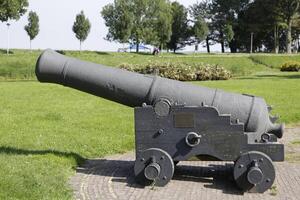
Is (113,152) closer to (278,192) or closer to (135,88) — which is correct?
(135,88)

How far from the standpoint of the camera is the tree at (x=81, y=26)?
65312 millimetres

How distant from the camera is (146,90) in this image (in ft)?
25.9

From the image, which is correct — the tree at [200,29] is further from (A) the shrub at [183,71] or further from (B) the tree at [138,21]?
(A) the shrub at [183,71]

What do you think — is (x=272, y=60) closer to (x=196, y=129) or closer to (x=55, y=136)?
(x=55, y=136)

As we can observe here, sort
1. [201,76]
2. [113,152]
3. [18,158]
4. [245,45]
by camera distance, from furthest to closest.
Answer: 1. [245,45]
2. [201,76]
3. [113,152]
4. [18,158]

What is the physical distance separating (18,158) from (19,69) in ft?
106

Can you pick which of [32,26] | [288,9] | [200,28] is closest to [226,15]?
[200,28]

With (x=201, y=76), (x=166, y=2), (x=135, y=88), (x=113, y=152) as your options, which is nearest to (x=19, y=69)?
(x=201, y=76)

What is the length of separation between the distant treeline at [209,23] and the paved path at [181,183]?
179ft

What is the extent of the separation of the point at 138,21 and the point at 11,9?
25.7 m

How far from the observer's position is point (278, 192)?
24.8 ft

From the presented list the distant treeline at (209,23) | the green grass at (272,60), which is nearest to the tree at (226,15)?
the distant treeline at (209,23)

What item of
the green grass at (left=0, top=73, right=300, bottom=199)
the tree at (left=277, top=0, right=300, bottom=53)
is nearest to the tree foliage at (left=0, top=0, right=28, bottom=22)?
the green grass at (left=0, top=73, right=300, bottom=199)

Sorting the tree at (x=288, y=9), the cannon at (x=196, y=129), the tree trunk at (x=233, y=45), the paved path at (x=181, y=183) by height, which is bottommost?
the paved path at (x=181, y=183)
